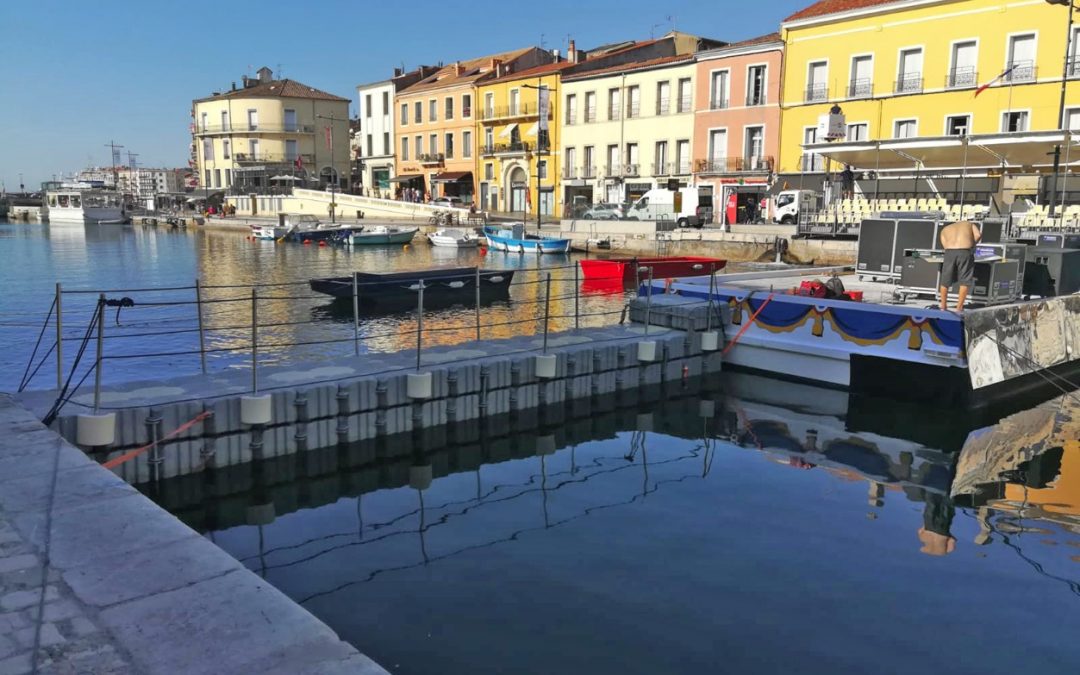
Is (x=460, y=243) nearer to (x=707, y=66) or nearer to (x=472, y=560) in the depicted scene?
(x=707, y=66)

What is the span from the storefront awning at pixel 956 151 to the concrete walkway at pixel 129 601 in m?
30.0

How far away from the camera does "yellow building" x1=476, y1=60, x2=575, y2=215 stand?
61.5 metres

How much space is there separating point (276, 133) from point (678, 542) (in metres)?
87.1

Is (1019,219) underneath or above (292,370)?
above

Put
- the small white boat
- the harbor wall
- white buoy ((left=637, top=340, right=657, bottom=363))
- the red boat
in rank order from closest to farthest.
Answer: the harbor wall < white buoy ((left=637, top=340, right=657, bottom=363)) < the red boat < the small white boat

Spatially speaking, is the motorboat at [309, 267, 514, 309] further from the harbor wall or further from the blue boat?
the blue boat

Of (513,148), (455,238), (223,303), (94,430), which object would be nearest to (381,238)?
(455,238)

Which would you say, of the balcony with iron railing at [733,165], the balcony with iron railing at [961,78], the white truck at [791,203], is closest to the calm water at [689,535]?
the white truck at [791,203]

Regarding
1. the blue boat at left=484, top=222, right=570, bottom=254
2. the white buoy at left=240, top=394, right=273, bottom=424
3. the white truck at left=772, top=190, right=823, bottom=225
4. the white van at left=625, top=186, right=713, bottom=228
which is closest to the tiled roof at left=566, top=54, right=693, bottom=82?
the white van at left=625, top=186, right=713, bottom=228

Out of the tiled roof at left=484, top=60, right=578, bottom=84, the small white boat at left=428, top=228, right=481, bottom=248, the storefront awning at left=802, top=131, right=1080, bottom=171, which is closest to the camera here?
the storefront awning at left=802, top=131, right=1080, bottom=171

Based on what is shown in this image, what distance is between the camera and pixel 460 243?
5119 cm

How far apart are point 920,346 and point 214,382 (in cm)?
1076

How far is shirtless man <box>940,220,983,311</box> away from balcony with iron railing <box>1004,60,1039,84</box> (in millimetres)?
30140

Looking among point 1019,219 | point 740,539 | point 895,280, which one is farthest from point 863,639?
point 1019,219
